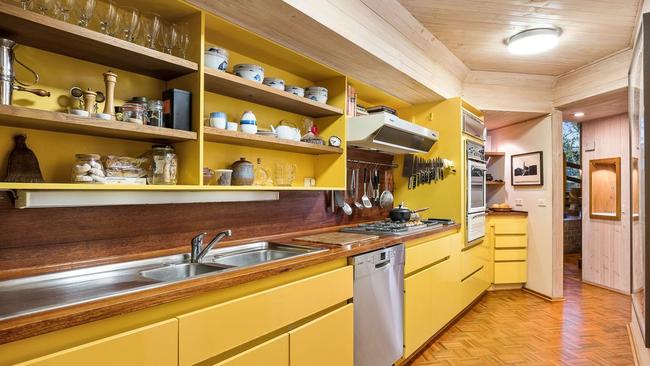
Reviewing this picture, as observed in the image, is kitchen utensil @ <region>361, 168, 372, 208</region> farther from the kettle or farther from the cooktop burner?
the kettle

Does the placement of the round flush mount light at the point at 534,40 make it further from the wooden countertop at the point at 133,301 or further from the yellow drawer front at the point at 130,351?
the yellow drawer front at the point at 130,351

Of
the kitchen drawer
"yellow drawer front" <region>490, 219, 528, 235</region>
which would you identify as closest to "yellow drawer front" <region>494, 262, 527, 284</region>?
"yellow drawer front" <region>490, 219, 528, 235</region>

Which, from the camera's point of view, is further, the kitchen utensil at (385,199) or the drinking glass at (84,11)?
the kitchen utensil at (385,199)

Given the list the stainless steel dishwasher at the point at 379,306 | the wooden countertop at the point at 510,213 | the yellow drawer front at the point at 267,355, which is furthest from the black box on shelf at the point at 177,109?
the wooden countertop at the point at 510,213

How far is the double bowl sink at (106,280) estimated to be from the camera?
1.03 m

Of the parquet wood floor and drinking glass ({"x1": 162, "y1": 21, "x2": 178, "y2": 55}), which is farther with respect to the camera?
the parquet wood floor

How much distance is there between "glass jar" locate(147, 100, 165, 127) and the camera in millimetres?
1544

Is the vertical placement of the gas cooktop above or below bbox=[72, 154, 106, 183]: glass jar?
below

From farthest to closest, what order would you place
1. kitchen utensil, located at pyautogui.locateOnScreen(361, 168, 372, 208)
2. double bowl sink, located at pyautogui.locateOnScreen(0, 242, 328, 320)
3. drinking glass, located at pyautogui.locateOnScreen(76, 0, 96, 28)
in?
kitchen utensil, located at pyautogui.locateOnScreen(361, 168, 372, 208)
drinking glass, located at pyautogui.locateOnScreen(76, 0, 96, 28)
double bowl sink, located at pyautogui.locateOnScreen(0, 242, 328, 320)

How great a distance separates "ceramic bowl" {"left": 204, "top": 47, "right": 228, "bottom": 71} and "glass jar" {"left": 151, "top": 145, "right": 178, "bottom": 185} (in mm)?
460

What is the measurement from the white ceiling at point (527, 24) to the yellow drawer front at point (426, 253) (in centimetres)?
162

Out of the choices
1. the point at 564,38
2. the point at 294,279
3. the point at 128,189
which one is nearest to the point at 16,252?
the point at 128,189

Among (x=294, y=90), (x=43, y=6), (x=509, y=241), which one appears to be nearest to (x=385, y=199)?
(x=294, y=90)

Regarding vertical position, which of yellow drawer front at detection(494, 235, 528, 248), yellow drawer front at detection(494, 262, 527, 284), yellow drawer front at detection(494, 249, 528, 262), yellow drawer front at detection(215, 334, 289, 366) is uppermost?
yellow drawer front at detection(494, 235, 528, 248)
